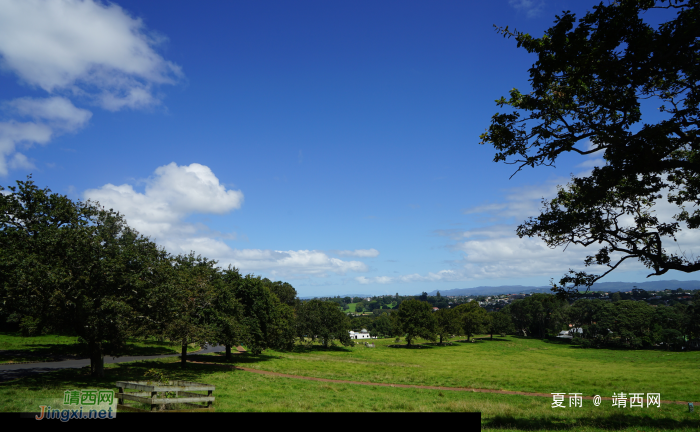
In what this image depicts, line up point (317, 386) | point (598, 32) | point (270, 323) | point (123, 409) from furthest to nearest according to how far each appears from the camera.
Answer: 1. point (270, 323)
2. point (317, 386)
3. point (123, 409)
4. point (598, 32)

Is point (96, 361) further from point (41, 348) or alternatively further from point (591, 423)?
point (591, 423)

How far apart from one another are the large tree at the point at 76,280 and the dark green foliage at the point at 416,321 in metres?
83.0

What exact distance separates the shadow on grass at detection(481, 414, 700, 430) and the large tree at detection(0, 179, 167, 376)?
72.6 feet

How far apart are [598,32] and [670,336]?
119 metres

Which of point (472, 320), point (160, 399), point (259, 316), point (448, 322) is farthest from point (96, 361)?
point (472, 320)

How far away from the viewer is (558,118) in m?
14.4

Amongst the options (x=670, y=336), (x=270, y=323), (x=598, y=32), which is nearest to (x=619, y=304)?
(x=670, y=336)

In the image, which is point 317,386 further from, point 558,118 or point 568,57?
point 568,57

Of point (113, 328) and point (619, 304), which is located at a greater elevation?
point (113, 328)

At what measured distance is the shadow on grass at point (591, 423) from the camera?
15.2 m

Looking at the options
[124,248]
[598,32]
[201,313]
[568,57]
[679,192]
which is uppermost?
[598,32]

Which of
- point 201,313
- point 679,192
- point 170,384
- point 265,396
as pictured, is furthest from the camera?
point 201,313

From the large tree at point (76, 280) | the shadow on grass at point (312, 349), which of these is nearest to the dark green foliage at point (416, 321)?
the shadow on grass at point (312, 349)

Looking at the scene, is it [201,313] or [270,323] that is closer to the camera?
[201,313]
